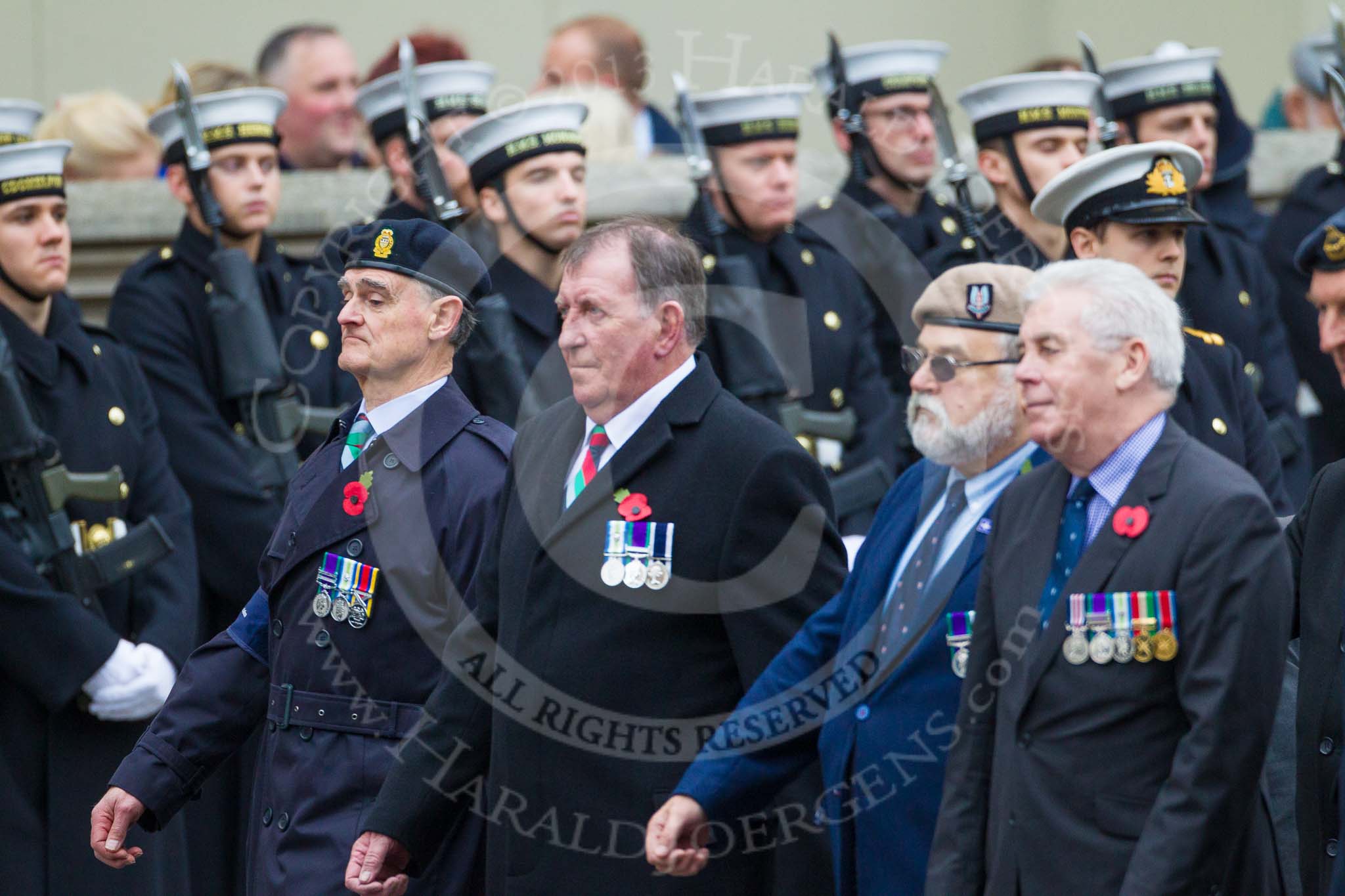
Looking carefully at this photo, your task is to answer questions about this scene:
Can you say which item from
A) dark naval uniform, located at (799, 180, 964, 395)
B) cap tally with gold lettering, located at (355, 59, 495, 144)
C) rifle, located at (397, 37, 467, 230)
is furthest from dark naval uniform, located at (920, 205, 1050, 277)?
cap tally with gold lettering, located at (355, 59, 495, 144)

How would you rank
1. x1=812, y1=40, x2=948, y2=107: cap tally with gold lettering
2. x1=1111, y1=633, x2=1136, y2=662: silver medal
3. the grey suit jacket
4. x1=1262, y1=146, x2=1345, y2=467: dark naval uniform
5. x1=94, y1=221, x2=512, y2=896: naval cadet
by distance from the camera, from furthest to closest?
x1=1262, y1=146, x2=1345, y2=467: dark naval uniform → x1=812, y1=40, x2=948, y2=107: cap tally with gold lettering → x1=94, y1=221, x2=512, y2=896: naval cadet → x1=1111, y1=633, x2=1136, y2=662: silver medal → the grey suit jacket

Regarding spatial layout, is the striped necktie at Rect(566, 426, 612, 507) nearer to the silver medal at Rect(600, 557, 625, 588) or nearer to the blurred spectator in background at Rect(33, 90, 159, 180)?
the silver medal at Rect(600, 557, 625, 588)

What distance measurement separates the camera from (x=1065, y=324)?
3719 millimetres

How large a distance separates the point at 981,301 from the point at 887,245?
332cm

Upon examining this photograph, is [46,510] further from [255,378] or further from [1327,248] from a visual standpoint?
[1327,248]

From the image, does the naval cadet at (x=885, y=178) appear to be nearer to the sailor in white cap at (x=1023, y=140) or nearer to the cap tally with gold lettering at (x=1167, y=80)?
the sailor in white cap at (x=1023, y=140)

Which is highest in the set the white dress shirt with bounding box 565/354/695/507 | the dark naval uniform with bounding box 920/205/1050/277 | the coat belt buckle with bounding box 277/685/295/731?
the dark naval uniform with bounding box 920/205/1050/277

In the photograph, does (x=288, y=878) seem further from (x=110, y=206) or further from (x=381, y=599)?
(x=110, y=206)

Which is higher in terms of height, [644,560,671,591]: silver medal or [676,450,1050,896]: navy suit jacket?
[644,560,671,591]: silver medal

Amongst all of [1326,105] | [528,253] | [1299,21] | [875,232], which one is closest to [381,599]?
[528,253]

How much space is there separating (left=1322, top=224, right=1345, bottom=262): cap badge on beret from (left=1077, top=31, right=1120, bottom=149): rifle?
2764mm

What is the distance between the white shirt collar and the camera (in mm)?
4676

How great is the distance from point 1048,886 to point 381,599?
162 cm

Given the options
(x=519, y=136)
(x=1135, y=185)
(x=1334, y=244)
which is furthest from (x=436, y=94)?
(x=1334, y=244)
